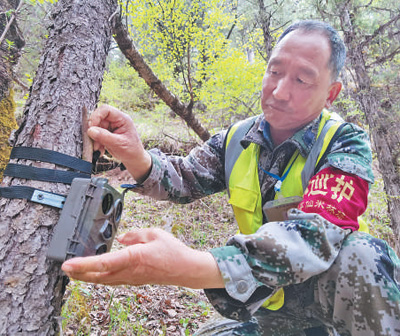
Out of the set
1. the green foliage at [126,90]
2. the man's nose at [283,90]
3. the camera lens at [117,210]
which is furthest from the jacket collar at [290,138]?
the green foliage at [126,90]

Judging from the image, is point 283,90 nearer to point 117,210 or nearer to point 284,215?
point 284,215

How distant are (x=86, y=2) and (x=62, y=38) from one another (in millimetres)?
310

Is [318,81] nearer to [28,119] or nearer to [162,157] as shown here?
[162,157]

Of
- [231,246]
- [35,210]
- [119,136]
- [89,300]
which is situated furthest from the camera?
[89,300]

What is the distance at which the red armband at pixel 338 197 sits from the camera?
1.28 metres

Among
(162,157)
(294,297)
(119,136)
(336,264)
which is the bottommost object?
(294,297)

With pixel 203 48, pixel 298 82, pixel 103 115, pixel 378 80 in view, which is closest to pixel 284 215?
pixel 298 82

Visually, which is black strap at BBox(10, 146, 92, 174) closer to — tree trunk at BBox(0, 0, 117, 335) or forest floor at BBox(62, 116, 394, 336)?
tree trunk at BBox(0, 0, 117, 335)

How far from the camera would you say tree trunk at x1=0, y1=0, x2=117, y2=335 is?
115cm

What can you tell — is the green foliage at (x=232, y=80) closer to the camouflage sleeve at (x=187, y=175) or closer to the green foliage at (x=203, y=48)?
the green foliage at (x=203, y=48)

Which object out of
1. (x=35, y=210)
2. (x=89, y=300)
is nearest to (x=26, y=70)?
(x=89, y=300)

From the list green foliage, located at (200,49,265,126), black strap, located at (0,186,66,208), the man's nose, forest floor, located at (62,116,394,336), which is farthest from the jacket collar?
green foliage, located at (200,49,265,126)

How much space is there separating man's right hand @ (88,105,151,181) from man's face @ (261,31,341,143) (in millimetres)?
856

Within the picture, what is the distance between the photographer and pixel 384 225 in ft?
17.6
